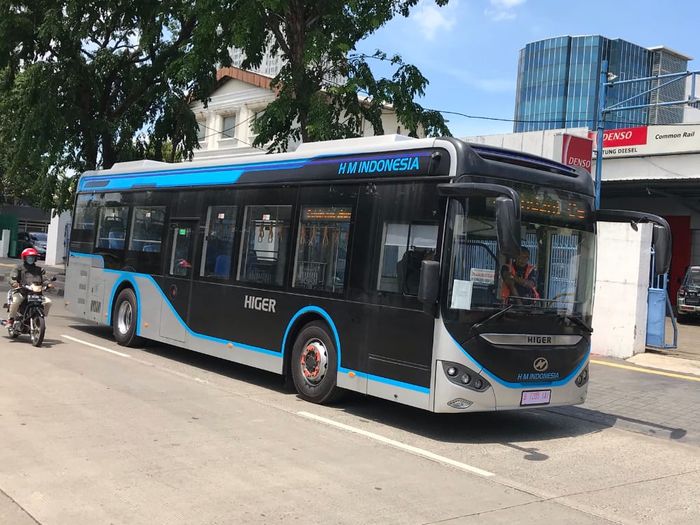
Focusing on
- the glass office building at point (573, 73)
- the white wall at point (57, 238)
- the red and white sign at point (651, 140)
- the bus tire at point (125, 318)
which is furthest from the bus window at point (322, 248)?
the white wall at point (57, 238)

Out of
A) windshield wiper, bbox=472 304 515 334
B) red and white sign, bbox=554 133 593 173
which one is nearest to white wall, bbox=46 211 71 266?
red and white sign, bbox=554 133 593 173

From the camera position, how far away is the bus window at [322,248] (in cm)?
852

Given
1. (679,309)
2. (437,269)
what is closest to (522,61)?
(679,309)

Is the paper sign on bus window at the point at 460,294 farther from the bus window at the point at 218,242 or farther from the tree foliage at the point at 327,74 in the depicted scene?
the tree foliage at the point at 327,74

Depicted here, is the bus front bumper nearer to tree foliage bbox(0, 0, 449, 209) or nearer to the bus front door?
the bus front door

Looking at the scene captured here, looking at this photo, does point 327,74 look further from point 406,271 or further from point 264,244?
point 406,271

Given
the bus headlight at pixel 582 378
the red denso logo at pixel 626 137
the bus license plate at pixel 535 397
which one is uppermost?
the red denso logo at pixel 626 137

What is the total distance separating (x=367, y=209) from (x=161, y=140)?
54.1 feet

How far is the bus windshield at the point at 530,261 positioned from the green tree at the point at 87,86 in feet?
40.3

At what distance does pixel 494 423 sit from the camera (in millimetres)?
8727

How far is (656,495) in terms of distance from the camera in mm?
6141

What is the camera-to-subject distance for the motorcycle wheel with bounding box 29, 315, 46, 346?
1167cm

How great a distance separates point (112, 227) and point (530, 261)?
852cm

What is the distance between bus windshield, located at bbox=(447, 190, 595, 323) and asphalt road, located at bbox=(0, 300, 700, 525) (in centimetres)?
151
